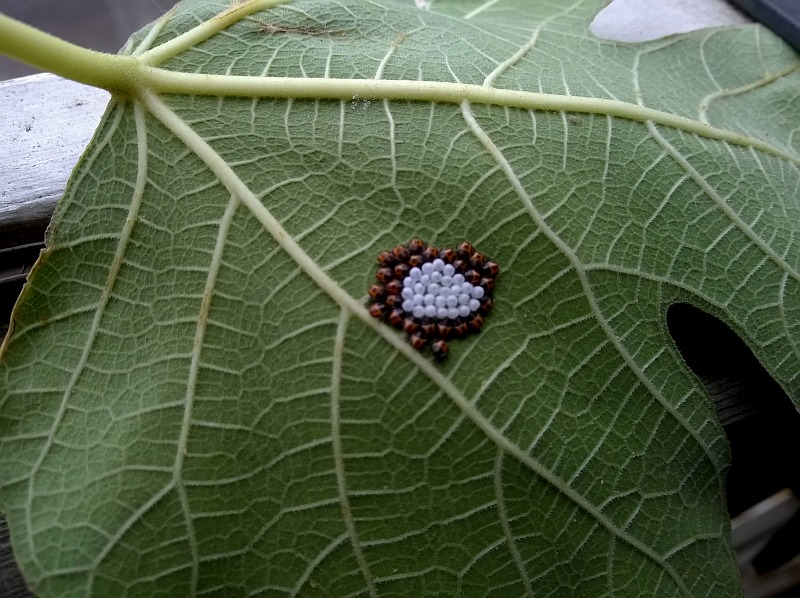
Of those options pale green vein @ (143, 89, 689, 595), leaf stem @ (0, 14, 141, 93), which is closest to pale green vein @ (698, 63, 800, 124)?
pale green vein @ (143, 89, 689, 595)

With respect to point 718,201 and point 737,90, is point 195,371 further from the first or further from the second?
point 737,90

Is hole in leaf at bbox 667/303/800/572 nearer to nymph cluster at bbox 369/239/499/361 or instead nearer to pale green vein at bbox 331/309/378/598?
nymph cluster at bbox 369/239/499/361

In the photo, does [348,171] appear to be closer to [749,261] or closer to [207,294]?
[207,294]

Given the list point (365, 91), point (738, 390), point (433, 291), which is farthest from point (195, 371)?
point (738, 390)

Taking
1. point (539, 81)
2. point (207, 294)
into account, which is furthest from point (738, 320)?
point (207, 294)

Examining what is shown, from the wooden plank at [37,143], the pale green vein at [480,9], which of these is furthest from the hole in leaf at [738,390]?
the wooden plank at [37,143]
